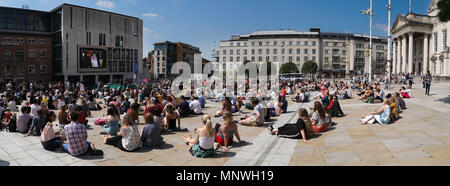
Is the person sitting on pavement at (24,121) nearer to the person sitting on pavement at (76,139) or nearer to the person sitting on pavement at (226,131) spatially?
the person sitting on pavement at (76,139)

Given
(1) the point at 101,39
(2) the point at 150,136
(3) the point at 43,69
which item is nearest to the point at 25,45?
(3) the point at 43,69

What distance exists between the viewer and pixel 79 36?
53250mm

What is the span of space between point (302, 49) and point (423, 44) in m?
36.5

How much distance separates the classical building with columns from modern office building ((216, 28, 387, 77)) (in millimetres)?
23014

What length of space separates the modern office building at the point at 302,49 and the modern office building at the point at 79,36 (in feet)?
138

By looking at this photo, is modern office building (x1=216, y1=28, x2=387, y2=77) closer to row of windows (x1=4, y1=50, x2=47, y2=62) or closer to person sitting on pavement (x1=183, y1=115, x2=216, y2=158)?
row of windows (x1=4, y1=50, x2=47, y2=62)

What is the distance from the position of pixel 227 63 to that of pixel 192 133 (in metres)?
86.4

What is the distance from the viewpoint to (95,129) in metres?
11.1

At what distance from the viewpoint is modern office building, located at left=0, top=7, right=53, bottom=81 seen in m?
47.8

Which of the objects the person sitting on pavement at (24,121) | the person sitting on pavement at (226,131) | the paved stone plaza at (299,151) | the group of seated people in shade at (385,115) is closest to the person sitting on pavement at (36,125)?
the paved stone plaza at (299,151)

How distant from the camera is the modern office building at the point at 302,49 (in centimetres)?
9369

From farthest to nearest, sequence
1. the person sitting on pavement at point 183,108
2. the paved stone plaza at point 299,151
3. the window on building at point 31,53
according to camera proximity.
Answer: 1. the window on building at point 31,53
2. the person sitting on pavement at point 183,108
3. the paved stone plaza at point 299,151
